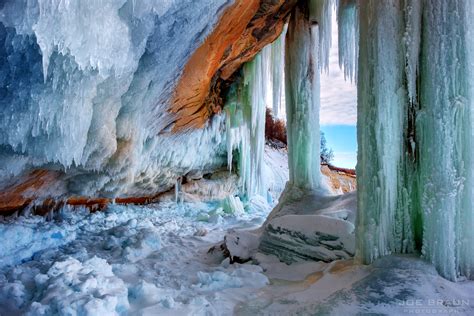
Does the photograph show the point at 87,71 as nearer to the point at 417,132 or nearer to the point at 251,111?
the point at 417,132

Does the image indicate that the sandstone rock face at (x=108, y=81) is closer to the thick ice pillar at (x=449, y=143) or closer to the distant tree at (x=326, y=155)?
the thick ice pillar at (x=449, y=143)

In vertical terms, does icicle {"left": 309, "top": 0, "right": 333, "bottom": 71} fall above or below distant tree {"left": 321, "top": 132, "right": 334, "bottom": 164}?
above

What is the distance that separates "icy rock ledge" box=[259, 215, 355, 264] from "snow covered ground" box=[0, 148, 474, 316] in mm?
118

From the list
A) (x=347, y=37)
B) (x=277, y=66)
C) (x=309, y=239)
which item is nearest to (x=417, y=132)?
(x=309, y=239)

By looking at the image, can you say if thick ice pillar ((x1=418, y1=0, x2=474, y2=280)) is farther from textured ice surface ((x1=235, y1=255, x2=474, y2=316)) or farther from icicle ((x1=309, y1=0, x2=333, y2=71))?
icicle ((x1=309, y1=0, x2=333, y2=71))

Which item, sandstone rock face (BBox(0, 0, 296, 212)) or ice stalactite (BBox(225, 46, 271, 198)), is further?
ice stalactite (BBox(225, 46, 271, 198))

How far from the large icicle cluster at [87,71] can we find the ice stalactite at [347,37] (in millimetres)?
2253

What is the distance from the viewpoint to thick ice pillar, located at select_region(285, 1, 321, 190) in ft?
19.4

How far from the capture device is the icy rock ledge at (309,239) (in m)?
3.92

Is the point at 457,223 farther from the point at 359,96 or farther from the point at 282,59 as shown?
the point at 282,59

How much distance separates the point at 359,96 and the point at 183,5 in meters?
1.95

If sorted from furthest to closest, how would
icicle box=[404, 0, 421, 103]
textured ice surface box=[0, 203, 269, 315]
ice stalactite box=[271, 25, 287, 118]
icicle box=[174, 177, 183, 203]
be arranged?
icicle box=[174, 177, 183, 203], ice stalactite box=[271, 25, 287, 118], icicle box=[404, 0, 421, 103], textured ice surface box=[0, 203, 269, 315]

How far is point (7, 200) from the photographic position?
6598mm

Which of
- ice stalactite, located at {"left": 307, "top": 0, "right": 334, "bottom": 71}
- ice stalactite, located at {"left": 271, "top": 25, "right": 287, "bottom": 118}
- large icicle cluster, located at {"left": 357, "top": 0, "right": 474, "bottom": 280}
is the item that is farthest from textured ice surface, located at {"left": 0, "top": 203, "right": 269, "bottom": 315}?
ice stalactite, located at {"left": 307, "top": 0, "right": 334, "bottom": 71}
